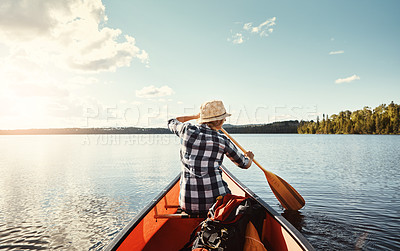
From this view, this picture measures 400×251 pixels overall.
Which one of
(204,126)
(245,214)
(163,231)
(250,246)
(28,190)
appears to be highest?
(204,126)

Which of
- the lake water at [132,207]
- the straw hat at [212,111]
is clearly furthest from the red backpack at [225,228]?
the lake water at [132,207]

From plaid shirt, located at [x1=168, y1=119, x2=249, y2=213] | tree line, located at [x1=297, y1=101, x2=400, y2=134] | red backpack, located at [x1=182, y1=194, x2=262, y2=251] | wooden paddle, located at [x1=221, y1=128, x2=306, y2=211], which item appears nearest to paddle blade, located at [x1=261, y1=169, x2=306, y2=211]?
wooden paddle, located at [x1=221, y1=128, x2=306, y2=211]

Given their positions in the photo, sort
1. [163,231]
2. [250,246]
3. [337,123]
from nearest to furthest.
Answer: [250,246] → [163,231] → [337,123]

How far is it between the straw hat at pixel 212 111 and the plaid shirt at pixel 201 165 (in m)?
0.11

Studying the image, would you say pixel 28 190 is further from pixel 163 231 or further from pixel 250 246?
pixel 250 246

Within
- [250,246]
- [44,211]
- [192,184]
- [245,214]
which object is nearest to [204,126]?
[192,184]

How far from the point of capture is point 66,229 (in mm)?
6535

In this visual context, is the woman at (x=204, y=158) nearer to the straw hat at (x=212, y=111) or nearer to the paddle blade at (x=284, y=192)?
the straw hat at (x=212, y=111)

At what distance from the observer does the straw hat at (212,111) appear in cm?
310

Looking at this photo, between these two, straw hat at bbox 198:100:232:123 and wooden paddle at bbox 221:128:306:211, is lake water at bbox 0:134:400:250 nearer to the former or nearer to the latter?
wooden paddle at bbox 221:128:306:211

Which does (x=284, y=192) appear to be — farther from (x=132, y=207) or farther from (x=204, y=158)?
(x=132, y=207)

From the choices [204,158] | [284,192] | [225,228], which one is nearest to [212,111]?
[204,158]

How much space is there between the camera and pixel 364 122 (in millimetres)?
88812

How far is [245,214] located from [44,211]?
8.14 m
